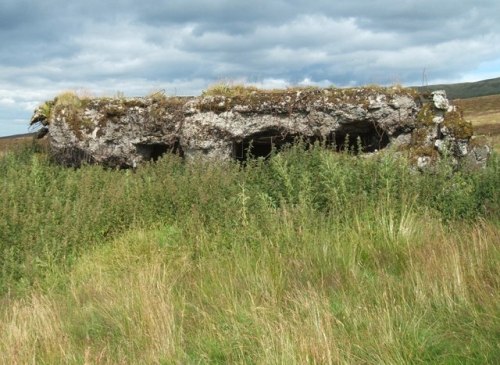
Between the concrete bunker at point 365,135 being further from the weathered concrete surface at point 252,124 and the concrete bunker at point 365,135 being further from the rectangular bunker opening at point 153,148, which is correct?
the rectangular bunker opening at point 153,148

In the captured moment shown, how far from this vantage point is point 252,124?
38.0 feet

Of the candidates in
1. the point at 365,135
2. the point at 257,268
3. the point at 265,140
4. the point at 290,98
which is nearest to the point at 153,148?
the point at 265,140

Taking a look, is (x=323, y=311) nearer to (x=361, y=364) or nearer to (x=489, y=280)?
(x=361, y=364)

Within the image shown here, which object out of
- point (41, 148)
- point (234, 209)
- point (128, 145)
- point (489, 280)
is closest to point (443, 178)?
point (234, 209)

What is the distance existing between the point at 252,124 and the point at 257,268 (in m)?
6.63

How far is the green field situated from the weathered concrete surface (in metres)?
1.91

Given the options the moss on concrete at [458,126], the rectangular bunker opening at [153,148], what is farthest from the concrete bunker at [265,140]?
the moss on concrete at [458,126]

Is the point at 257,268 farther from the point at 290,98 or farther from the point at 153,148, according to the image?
the point at 153,148

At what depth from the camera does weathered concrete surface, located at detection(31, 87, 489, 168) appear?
1080 centimetres

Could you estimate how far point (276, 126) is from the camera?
11.6m

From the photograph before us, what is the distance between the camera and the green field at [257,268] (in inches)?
145

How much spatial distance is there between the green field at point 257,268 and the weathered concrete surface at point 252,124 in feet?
6.28

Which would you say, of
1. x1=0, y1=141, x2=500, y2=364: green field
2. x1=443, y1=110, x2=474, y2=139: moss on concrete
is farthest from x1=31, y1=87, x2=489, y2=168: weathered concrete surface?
x1=0, y1=141, x2=500, y2=364: green field

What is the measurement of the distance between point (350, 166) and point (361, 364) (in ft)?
18.0
